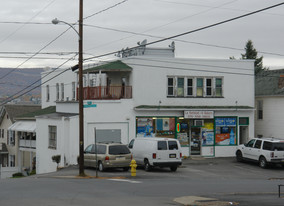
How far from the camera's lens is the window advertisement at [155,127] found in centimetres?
3628

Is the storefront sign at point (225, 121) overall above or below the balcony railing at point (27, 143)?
above

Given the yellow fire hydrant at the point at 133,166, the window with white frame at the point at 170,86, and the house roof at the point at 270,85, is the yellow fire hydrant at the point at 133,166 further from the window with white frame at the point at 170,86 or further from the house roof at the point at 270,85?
the house roof at the point at 270,85

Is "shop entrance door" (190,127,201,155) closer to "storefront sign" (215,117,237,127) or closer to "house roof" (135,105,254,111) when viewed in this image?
"storefront sign" (215,117,237,127)

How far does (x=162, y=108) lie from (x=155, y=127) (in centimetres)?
147

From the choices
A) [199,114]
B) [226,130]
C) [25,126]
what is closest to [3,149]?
[25,126]

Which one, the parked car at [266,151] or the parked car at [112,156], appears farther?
the parked car at [266,151]

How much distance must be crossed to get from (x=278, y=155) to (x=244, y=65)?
30.4 ft

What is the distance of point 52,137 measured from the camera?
122 feet

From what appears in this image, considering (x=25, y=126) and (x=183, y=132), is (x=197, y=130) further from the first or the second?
(x=25, y=126)

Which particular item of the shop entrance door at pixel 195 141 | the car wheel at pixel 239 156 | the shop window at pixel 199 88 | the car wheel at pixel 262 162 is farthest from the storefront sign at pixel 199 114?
the car wheel at pixel 262 162

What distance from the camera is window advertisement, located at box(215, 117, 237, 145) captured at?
38.7 m

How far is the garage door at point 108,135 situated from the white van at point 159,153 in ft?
17.5

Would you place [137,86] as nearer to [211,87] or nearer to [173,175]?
[211,87]

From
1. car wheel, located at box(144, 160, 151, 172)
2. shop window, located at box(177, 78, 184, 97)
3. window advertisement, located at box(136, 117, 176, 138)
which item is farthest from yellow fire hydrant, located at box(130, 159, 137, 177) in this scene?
shop window, located at box(177, 78, 184, 97)
